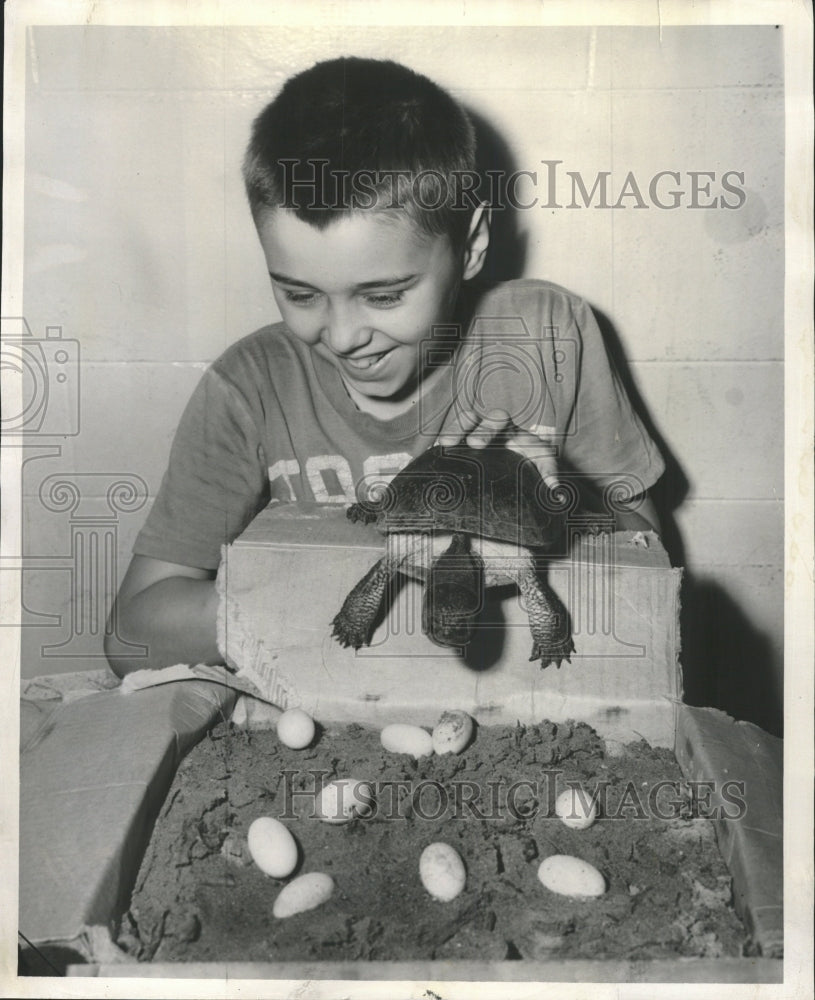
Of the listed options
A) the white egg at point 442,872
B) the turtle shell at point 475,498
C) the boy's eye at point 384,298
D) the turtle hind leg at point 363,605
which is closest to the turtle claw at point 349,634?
the turtle hind leg at point 363,605

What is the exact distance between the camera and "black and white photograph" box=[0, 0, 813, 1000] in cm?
76

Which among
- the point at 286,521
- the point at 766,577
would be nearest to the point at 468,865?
the point at 286,521

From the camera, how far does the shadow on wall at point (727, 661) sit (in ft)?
3.01

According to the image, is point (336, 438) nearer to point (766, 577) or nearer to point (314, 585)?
point (314, 585)

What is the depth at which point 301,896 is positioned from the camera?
66 cm

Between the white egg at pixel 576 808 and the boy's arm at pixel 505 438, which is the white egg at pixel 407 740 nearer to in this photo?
the white egg at pixel 576 808

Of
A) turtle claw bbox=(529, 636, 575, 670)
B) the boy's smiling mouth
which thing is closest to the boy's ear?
the boy's smiling mouth

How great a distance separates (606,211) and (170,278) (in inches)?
18.5

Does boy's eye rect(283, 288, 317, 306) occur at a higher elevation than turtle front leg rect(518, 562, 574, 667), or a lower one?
higher

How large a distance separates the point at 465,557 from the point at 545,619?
0.10 metres

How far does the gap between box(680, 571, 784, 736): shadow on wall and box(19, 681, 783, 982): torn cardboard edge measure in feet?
0.28

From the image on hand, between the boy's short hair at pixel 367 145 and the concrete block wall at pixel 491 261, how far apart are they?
0.08 feet

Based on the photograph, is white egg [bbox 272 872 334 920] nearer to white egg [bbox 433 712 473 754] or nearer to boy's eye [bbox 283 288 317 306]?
white egg [bbox 433 712 473 754]

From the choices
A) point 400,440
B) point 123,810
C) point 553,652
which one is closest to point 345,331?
point 400,440
